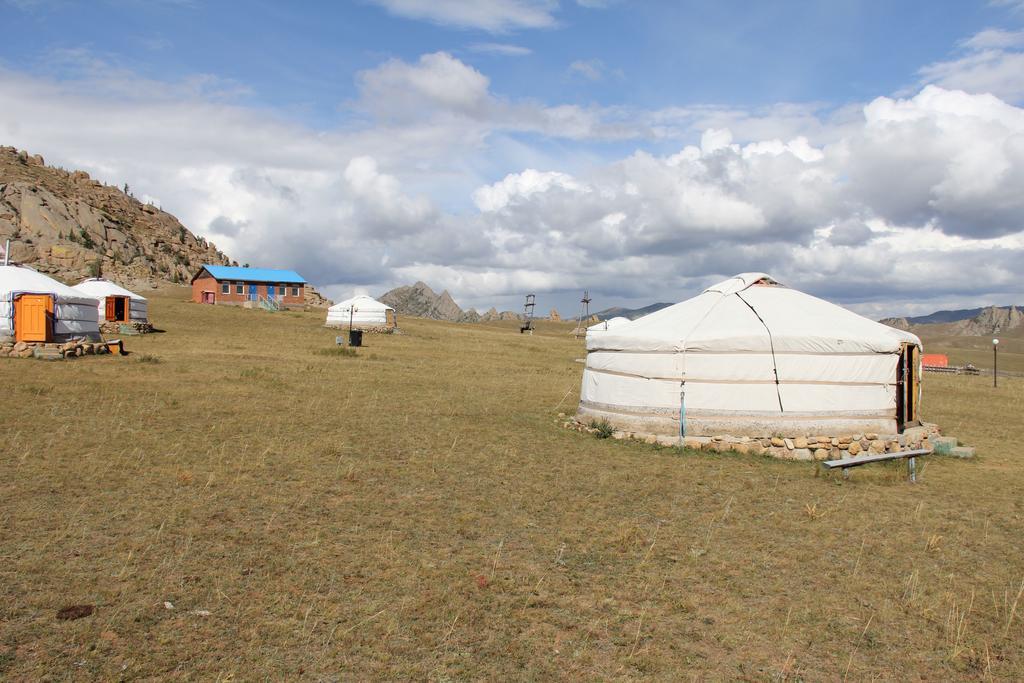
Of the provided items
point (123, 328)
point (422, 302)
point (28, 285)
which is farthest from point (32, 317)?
point (422, 302)

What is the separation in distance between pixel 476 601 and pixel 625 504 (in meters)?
3.18

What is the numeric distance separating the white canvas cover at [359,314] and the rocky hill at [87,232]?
25.0 m

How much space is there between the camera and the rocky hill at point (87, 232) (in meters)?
56.5

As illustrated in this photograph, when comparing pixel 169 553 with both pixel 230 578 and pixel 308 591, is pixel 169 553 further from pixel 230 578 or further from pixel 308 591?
pixel 308 591

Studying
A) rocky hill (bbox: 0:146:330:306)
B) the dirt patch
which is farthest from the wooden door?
rocky hill (bbox: 0:146:330:306)

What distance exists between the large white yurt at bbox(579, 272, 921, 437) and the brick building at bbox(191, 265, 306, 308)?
147 feet

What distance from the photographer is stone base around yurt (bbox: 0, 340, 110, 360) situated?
789 inches

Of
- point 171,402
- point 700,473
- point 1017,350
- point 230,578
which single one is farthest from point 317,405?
point 1017,350

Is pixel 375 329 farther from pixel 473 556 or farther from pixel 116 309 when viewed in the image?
pixel 473 556

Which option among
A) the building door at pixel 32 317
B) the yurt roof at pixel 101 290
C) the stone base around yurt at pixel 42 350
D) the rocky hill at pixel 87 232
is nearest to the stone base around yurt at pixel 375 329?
the yurt roof at pixel 101 290

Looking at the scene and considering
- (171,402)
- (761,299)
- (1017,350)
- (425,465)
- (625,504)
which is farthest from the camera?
(1017,350)

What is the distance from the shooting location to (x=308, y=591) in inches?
202

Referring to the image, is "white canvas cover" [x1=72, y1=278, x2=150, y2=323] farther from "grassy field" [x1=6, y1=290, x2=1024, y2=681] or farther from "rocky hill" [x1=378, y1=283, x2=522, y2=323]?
"rocky hill" [x1=378, y1=283, x2=522, y2=323]

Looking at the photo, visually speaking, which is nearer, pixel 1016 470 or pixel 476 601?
pixel 476 601
